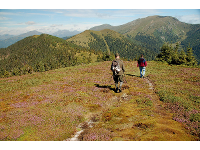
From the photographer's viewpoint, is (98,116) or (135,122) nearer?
(135,122)

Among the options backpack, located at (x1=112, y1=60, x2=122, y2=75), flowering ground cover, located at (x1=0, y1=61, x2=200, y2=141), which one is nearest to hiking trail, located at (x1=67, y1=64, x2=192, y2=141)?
flowering ground cover, located at (x1=0, y1=61, x2=200, y2=141)

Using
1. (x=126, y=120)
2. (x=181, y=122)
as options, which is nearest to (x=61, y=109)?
(x=126, y=120)

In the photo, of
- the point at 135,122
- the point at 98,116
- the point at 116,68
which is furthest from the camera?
the point at 116,68

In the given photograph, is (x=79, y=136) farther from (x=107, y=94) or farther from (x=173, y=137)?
(x=107, y=94)

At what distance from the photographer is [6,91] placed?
1581 centimetres

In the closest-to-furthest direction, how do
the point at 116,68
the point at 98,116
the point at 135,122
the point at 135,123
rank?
the point at 135,123 → the point at 135,122 → the point at 98,116 → the point at 116,68

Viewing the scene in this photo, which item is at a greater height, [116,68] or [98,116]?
[116,68]

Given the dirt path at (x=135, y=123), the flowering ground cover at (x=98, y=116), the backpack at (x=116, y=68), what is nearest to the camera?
the dirt path at (x=135, y=123)

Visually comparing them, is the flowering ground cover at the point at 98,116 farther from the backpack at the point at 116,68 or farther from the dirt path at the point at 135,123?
the backpack at the point at 116,68

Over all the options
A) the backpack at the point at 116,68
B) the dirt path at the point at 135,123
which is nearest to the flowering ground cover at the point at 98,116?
the dirt path at the point at 135,123

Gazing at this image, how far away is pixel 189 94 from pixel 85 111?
11.3 meters

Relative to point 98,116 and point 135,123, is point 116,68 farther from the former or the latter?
point 135,123

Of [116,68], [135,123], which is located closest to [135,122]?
[135,123]

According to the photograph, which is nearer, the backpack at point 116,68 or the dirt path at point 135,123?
the dirt path at point 135,123
